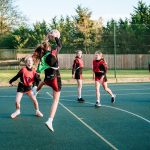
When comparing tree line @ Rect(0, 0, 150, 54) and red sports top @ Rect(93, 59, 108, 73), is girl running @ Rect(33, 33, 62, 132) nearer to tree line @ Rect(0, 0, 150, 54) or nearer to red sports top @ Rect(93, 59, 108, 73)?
red sports top @ Rect(93, 59, 108, 73)

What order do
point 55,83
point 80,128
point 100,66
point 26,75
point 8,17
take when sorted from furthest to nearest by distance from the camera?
point 8,17
point 100,66
point 26,75
point 80,128
point 55,83

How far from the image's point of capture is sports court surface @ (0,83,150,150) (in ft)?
22.5

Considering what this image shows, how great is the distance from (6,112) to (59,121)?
2.24m

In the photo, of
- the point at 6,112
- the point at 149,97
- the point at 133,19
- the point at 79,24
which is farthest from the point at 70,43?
the point at 6,112

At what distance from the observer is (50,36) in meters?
7.92

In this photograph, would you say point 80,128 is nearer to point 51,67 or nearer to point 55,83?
point 55,83

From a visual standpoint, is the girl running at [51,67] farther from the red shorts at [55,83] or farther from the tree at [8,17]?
the tree at [8,17]

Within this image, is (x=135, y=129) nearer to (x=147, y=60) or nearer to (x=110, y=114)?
(x=110, y=114)

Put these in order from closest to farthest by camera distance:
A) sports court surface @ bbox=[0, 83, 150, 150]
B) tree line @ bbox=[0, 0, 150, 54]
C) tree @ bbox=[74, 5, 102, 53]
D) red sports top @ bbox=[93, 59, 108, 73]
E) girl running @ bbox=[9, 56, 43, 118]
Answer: sports court surface @ bbox=[0, 83, 150, 150] → girl running @ bbox=[9, 56, 43, 118] → red sports top @ bbox=[93, 59, 108, 73] → tree line @ bbox=[0, 0, 150, 54] → tree @ bbox=[74, 5, 102, 53]

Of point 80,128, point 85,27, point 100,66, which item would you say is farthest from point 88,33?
point 80,128

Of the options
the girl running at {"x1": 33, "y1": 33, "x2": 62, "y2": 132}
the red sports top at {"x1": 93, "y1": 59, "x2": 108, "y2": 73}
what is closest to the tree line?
A: the red sports top at {"x1": 93, "y1": 59, "x2": 108, "y2": 73}

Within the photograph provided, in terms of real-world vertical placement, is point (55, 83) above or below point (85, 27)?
below

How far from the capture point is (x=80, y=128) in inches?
332

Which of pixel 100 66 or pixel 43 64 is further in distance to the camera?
pixel 100 66
